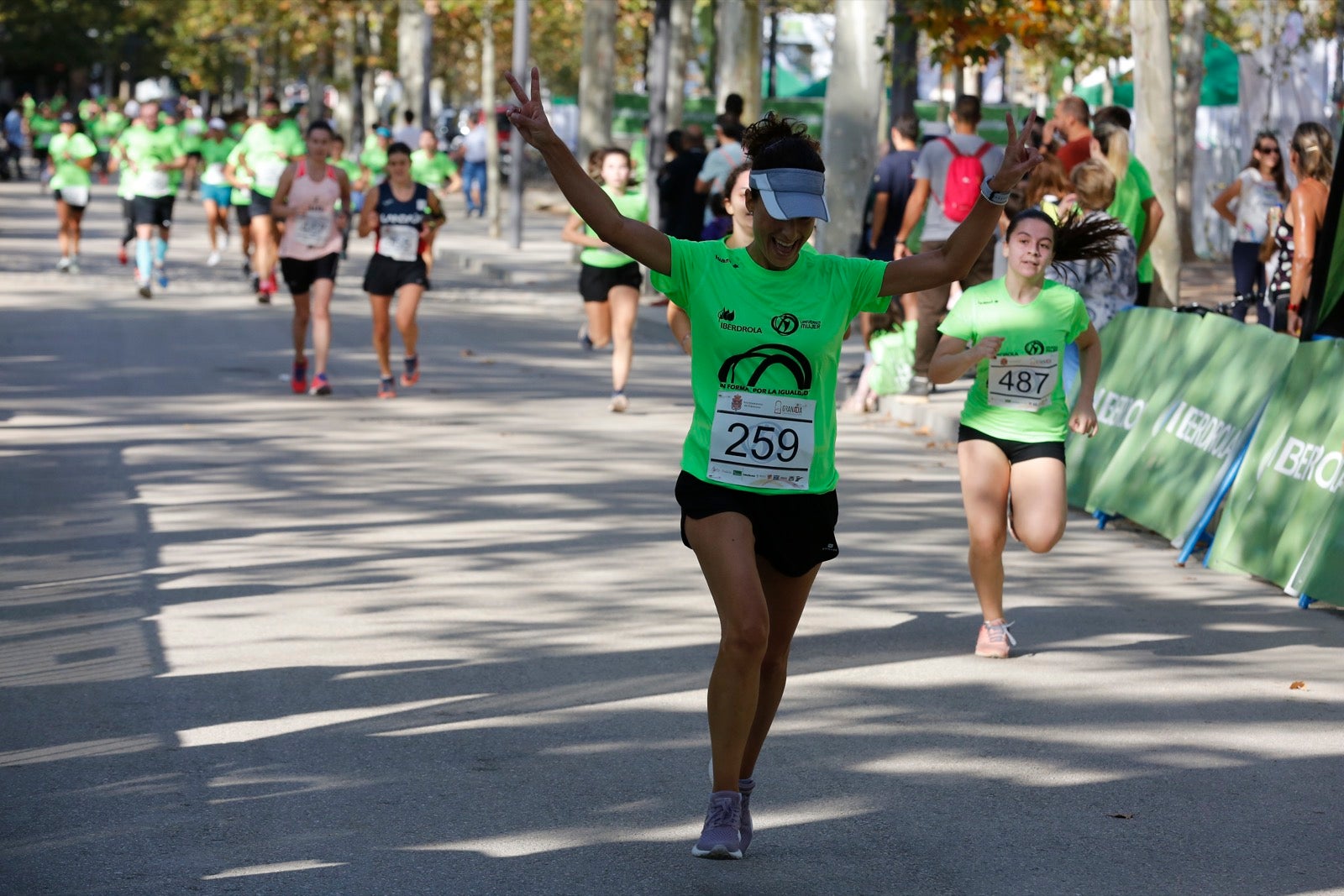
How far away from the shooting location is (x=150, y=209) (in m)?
21.4

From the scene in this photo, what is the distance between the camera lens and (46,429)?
12672 mm

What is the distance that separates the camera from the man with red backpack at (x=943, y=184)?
14.1 meters

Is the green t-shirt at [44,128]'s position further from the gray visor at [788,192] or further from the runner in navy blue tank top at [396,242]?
the gray visor at [788,192]

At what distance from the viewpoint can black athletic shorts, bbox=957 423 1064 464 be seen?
7367 millimetres

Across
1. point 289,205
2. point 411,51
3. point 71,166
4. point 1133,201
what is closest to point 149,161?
point 71,166

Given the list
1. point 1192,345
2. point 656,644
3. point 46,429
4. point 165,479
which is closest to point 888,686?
point 656,644

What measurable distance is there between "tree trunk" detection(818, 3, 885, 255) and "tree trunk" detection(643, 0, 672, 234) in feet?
A: 23.2

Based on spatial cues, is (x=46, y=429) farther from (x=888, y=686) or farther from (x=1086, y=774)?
(x=1086, y=774)

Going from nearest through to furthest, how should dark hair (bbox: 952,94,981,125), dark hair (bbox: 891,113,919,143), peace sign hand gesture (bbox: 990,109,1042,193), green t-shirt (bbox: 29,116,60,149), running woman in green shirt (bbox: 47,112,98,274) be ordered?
→ peace sign hand gesture (bbox: 990,109,1042,193), dark hair (bbox: 952,94,981,125), dark hair (bbox: 891,113,919,143), running woman in green shirt (bbox: 47,112,98,274), green t-shirt (bbox: 29,116,60,149)

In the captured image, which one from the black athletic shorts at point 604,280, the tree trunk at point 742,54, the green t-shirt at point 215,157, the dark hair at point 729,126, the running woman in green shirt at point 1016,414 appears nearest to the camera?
the running woman in green shirt at point 1016,414

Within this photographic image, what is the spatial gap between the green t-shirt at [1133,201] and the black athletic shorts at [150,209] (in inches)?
469

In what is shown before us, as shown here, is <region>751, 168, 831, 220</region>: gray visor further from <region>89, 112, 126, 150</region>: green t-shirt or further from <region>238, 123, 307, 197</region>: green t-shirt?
<region>89, 112, 126, 150</region>: green t-shirt

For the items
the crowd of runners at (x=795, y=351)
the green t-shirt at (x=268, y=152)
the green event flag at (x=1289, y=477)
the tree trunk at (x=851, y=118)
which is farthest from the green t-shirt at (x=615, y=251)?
the green t-shirt at (x=268, y=152)

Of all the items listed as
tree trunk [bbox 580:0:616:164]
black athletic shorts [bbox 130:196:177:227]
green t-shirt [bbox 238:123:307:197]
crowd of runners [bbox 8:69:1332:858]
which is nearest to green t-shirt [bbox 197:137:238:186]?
green t-shirt [bbox 238:123:307:197]
